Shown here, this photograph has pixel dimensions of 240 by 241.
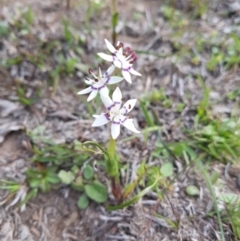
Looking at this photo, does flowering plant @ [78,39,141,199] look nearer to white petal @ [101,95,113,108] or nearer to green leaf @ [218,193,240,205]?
white petal @ [101,95,113,108]

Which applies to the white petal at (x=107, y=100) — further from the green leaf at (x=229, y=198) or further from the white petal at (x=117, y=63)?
the green leaf at (x=229, y=198)

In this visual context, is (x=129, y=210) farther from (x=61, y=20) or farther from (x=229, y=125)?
(x=61, y=20)

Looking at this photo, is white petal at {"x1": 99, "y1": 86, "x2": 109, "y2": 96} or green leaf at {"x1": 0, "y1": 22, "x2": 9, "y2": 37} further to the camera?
green leaf at {"x1": 0, "y1": 22, "x2": 9, "y2": 37}

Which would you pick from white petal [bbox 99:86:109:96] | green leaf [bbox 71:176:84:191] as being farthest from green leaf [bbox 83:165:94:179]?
white petal [bbox 99:86:109:96]

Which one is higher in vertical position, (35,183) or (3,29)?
(3,29)

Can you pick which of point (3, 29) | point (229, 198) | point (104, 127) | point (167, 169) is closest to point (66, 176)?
point (104, 127)

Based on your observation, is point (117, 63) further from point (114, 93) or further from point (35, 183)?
point (35, 183)

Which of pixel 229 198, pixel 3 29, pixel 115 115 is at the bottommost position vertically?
pixel 229 198
